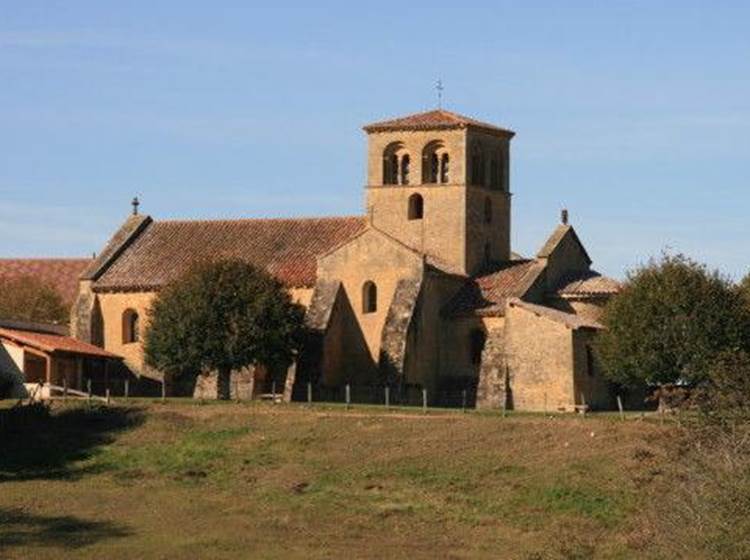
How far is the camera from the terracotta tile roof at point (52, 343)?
9425cm

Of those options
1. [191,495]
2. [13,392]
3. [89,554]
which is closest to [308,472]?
[191,495]

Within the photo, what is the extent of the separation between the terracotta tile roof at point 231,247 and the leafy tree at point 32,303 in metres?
9.49

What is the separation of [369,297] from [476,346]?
5.14 m

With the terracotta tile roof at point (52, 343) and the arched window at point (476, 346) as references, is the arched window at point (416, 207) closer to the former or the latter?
the arched window at point (476, 346)

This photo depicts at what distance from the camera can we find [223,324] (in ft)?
298

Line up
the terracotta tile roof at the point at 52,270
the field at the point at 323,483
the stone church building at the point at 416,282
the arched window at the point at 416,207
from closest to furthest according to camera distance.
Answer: the field at the point at 323,483, the stone church building at the point at 416,282, the arched window at the point at 416,207, the terracotta tile roof at the point at 52,270

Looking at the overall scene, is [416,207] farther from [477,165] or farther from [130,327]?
[130,327]

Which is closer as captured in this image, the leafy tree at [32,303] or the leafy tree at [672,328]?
the leafy tree at [672,328]

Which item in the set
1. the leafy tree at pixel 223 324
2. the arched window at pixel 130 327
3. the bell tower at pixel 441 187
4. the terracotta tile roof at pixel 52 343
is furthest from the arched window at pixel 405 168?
the terracotta tile roof at pixel 52 343

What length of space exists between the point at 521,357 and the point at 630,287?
227 inches

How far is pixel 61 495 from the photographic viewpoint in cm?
7400

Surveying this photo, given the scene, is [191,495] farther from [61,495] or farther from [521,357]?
[521,357]

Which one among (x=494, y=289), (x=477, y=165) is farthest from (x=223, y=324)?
(x=477, y=165)

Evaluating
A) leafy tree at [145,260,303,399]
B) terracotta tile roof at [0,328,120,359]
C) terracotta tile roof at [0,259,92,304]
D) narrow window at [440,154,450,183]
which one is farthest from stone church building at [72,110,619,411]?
terracotta tile roof at [0,259,92,304]
